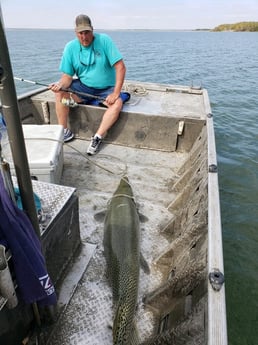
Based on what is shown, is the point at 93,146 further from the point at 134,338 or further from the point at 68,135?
the point at 134,338

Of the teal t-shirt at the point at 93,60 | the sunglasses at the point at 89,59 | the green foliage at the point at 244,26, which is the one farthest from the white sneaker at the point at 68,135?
the green foliage at the point at 244,26

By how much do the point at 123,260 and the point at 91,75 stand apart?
13.2 feet

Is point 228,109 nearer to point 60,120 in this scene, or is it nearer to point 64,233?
point 60,120

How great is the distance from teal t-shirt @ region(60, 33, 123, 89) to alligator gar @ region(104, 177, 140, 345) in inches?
110

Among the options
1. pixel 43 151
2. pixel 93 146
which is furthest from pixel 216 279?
pixel 93 146

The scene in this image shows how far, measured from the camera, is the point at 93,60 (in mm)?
5391

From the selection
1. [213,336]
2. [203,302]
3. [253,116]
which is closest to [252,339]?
[203,302]

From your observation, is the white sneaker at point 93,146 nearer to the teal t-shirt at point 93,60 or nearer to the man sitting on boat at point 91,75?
the man sitting on boat at point 91,75

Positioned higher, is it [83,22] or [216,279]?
[83,22]

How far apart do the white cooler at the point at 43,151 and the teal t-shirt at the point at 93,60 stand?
1.90m

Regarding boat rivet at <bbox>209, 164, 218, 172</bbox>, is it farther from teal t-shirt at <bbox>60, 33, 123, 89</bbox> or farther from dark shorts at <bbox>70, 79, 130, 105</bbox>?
teal t-shirt at <bbox>60, 33, 123, 89</bbox>

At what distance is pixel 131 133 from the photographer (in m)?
5.58

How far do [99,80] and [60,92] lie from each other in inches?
31.6

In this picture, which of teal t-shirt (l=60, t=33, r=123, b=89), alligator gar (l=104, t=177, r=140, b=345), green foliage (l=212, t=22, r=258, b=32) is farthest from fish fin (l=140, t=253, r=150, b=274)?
green foliage (l=212, t=22, r=258, b=32)
